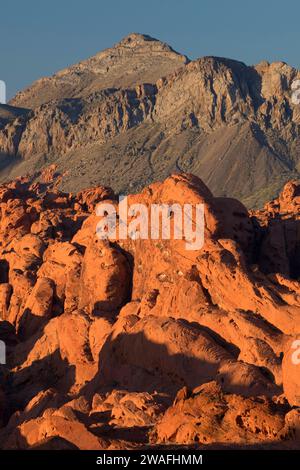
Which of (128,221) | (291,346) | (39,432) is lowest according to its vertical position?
(39,432)

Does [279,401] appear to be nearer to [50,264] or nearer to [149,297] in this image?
[149,297]

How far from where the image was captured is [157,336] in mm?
39156

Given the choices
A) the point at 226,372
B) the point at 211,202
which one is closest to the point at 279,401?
the point at 226,372

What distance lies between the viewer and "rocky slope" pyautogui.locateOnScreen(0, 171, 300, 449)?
27.9m

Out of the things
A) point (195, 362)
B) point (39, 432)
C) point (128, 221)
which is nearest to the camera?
point (39, 432)

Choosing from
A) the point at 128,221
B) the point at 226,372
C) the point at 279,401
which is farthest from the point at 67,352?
the point at 279,401

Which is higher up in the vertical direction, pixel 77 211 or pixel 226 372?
pixel 77 211

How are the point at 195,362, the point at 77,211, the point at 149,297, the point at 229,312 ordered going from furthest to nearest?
the point at 77,211, the point at 149,297, the point at 229,312, the point at 195,362

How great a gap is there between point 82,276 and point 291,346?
19000 mm

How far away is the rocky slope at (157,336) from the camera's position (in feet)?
91.7

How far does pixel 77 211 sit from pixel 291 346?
3934cm

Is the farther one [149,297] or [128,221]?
[128,221]

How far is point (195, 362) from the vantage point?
123 feet

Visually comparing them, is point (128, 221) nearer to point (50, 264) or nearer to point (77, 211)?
point (50, 264)
